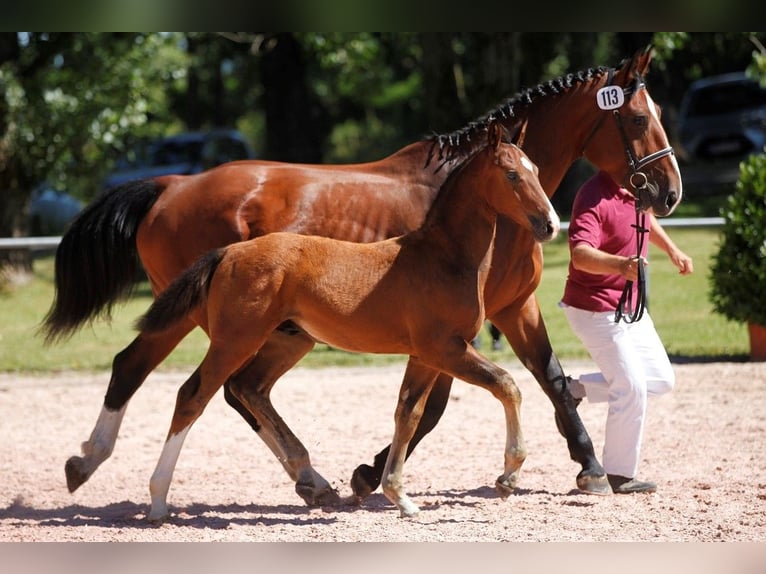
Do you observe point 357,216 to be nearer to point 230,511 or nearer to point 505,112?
point 505,112

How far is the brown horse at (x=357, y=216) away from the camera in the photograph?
5.48m

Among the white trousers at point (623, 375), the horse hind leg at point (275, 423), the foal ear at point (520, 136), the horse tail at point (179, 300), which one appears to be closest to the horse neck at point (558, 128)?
the foal ear at point (520, 136)

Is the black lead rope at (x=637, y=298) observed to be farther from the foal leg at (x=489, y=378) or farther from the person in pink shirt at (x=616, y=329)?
the foal leg at (x=489, y=378)

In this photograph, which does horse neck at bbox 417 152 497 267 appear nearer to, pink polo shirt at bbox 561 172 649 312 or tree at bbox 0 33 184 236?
pink polo shirt at bbox 561 172 649 312

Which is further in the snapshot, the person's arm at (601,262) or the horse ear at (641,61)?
the horse ear at (641,61)

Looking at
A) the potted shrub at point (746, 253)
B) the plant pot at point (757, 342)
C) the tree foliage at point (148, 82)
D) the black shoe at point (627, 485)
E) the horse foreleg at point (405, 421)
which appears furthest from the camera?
the tree foliage at point (148, 82)

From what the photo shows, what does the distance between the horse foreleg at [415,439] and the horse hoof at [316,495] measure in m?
0.13

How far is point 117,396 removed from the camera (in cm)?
584

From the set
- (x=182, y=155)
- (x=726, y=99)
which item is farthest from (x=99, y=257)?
(x=726, y=99)

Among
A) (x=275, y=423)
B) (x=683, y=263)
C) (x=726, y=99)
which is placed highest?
(x=726, y=99)

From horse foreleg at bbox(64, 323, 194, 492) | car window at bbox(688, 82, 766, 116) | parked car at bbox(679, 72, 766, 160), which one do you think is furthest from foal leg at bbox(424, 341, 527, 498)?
car window at bbox(688, 82, 766, 116)

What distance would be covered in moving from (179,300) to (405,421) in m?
1.19

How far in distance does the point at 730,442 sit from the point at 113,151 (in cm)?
1281

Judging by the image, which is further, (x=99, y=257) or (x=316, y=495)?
(x=99, y=257)
